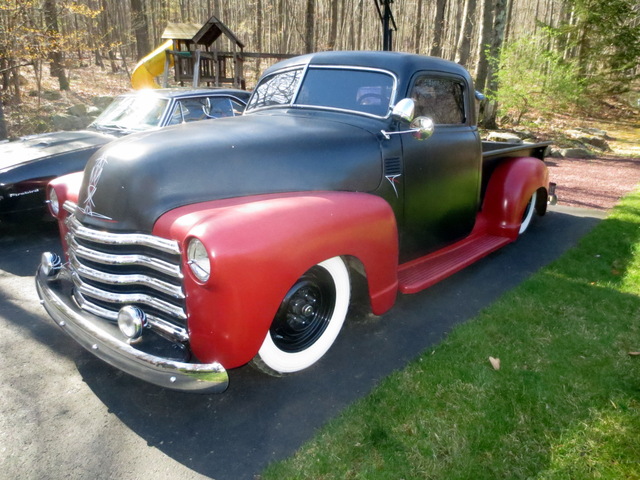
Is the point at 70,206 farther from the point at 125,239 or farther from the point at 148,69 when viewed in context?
the point at 148,69

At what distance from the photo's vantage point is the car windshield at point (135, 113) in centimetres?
574

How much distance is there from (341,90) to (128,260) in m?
2.08

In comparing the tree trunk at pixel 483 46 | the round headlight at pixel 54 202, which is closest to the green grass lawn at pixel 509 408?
the round headlight at pixel 54 202

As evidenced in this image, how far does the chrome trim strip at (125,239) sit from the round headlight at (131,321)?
1.06 feet

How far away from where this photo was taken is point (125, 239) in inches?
90.7

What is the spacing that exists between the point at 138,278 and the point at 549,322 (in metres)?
2.89

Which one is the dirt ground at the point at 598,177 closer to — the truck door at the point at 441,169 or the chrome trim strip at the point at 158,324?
the truck door at the point at 441,169

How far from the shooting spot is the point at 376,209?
9.48 ft

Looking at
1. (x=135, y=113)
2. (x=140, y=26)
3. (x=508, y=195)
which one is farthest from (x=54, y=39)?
(x=508, y=195)

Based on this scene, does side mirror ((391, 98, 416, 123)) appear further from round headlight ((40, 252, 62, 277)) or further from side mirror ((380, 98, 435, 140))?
round headlight ((40, 252, 62, 277))

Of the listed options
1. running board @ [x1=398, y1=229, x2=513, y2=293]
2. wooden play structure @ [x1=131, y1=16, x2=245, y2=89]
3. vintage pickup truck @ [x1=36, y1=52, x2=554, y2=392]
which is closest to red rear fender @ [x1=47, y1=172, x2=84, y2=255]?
vintage pickup truck @ [x1=36, y1=52, x2=554, y2=392]

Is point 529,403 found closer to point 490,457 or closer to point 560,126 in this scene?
point 490,457

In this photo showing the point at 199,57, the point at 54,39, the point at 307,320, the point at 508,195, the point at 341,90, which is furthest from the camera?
the point at 199,57

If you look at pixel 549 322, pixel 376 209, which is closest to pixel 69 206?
pixel 376 209
